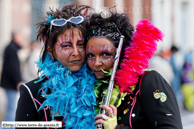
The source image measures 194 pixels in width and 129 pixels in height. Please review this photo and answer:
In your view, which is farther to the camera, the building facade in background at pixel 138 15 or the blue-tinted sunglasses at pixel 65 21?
the building facade in background at pixel 138 15

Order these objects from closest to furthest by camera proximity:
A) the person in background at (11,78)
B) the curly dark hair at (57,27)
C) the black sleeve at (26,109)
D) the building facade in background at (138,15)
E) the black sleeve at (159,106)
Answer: the black sleeve at (159,106)
the black sleeve at (26,109)
the curly dark hair at (57,27)
the person in background at (11,78)
the building facade in background at (138,15)

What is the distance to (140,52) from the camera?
187 centimetres

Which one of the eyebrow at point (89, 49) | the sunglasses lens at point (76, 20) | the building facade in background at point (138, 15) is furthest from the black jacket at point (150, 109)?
the building facade in background at point (138, 15)

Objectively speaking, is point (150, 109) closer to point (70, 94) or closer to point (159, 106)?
point (159, 106)

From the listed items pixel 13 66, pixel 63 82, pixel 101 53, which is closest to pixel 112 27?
pixel 101 53

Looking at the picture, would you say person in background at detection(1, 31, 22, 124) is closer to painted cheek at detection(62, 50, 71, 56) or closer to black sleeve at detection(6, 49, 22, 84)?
black sleeve at detection(6, 49, 22, 84)

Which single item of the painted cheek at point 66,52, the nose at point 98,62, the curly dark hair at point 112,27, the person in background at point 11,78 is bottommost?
the person in background at point 11,78

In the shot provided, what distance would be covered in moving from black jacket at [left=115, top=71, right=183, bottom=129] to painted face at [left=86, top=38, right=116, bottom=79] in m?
0.25

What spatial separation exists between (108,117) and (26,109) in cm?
57

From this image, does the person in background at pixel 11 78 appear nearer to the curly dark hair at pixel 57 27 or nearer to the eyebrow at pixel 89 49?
the curly dark hair at pixel 57 27

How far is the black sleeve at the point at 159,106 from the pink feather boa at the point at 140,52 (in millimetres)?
121

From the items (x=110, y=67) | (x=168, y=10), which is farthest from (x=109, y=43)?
(x=168, y=10)

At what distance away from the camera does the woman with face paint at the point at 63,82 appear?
1.87 m

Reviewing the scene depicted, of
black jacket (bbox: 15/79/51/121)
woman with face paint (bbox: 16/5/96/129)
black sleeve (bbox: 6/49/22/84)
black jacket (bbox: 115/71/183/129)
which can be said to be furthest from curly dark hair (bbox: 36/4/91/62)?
black sleeve (bbox: 6/49/22/84)
